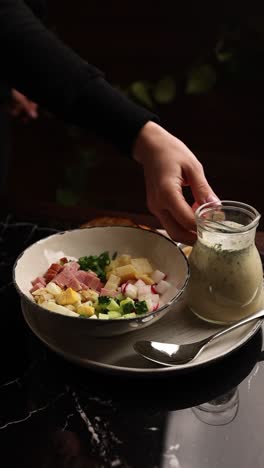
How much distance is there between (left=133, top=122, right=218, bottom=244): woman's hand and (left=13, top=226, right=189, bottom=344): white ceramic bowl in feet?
0.14

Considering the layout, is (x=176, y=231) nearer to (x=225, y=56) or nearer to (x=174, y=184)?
(x=174, y=184)

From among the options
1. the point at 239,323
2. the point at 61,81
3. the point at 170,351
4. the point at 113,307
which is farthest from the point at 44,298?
the point at 61,81

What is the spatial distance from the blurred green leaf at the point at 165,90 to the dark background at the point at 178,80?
11 mm

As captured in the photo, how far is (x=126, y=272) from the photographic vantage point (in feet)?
3.67

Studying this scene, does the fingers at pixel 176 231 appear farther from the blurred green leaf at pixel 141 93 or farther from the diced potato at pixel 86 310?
the blurred green leaf at pixel 141 93

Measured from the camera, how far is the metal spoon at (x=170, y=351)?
0.95m

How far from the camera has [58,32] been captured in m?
3.00

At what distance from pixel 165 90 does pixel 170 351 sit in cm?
207

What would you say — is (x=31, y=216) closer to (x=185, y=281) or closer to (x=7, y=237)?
(x=7, y=237)

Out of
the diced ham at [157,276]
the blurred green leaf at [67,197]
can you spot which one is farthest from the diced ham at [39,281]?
the blurred green leaf at [67,197]

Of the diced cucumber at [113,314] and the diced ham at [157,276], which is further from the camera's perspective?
the diced ham at [157,276]

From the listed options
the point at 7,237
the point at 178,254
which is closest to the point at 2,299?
the point at 7,237

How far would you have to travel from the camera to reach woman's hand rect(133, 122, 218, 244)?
113 cm

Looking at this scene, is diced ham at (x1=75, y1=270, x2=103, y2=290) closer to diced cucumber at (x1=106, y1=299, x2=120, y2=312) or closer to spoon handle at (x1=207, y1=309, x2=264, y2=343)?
diced cucumber at (x1=106, y1=299, x2=120, y2=312)
